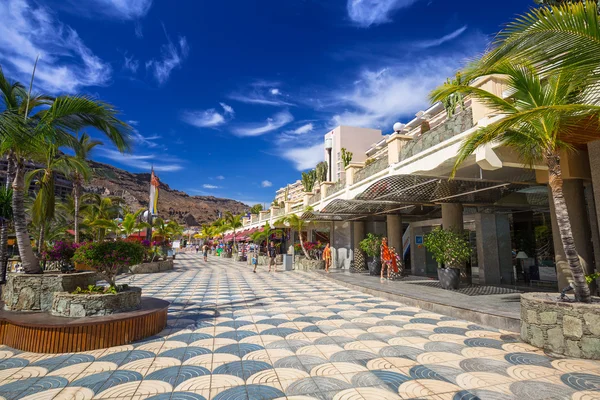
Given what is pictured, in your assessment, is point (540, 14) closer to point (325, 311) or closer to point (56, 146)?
point (325, 311)

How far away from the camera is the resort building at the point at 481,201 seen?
7.07 metres

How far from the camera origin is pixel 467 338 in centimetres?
526

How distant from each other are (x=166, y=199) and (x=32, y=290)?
135571 mm

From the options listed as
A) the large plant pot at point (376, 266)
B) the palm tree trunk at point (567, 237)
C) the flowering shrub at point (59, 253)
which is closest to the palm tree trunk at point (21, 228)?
the flowering shrub at point (59, 253)

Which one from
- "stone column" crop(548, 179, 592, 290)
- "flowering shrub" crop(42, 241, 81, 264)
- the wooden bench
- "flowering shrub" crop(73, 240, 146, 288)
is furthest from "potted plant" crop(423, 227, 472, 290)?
"flowering shrub" crop(42, 241, 81, 264)

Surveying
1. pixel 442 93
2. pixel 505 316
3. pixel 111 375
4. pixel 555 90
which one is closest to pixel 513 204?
pixel 505 316

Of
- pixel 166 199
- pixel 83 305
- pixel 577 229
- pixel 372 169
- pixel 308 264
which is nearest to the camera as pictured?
pixel 83 305

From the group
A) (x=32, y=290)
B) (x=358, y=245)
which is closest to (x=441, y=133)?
(x=358, y=245)

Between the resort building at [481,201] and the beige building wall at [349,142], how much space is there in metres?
29.3

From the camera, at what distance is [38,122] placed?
19.7 feet

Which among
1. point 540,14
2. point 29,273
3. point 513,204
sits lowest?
point 29,273

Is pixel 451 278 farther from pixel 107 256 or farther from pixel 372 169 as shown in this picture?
pixel 107 256

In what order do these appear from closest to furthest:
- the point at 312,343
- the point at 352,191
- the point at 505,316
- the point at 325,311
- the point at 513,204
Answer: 1. the point at 312,343
2. the point at 505,316
3. the point at 325,311
4. the point at 513,204
5. the point at 352,191

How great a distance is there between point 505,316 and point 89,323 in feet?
22.2
